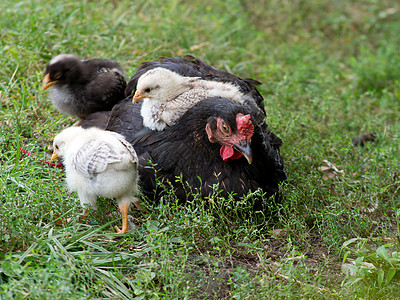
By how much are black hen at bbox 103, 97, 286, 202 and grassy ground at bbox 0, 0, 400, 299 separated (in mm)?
175

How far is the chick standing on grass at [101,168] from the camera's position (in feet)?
11.0

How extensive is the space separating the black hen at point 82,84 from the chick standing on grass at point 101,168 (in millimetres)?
1161

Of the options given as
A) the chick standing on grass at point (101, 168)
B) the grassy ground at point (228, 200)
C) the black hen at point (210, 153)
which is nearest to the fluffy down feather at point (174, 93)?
the black hen at point (210, 153)

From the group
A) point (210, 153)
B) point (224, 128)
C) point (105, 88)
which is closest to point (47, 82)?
point (105, 88)

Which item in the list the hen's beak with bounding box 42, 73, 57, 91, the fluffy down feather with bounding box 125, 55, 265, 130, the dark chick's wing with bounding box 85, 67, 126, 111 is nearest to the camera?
the fluffy down feather with bounding box 125, 55, 265, 130

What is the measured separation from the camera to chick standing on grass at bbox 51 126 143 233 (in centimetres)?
335

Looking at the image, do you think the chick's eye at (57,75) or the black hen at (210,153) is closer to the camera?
the black hen at (210,153)

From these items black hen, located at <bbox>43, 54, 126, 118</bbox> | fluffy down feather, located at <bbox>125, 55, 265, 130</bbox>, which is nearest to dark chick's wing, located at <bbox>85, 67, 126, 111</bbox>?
black hen, located at <bbox>43, 54, 126, 118</bbox>

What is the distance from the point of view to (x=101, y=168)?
3.33 metres

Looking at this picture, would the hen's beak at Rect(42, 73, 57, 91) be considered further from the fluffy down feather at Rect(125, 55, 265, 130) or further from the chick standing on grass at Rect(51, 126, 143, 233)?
the chick standing on grass at Rect(51, 126, 143, 233)

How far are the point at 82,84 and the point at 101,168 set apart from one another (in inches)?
68.2

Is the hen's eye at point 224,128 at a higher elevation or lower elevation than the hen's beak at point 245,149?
higher

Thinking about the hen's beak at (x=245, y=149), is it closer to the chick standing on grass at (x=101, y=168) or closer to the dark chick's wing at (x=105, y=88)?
the chick standing on grass at (x=101, y=168)

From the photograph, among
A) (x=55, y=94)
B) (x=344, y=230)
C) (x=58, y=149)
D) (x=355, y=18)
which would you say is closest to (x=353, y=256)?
(x=344, y=230)
